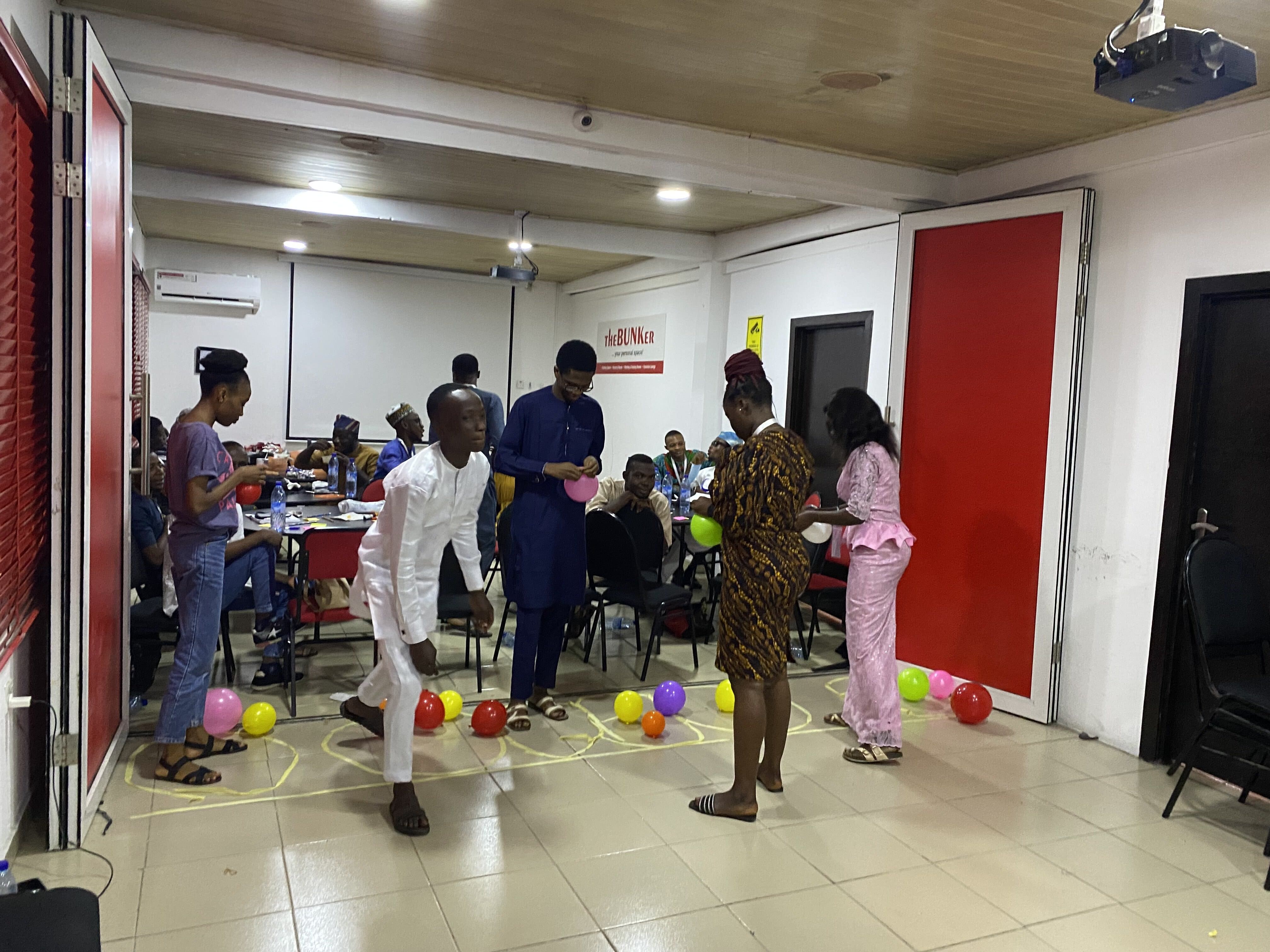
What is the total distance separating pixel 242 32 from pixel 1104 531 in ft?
14.4

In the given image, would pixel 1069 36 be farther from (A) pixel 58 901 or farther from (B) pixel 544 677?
(A) pixel 58 901

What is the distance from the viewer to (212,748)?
3.68 m

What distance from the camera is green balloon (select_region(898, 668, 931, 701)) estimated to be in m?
4.79

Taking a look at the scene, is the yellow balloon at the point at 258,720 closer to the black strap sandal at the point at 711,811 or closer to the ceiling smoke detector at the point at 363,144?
the black strap sandal at the point at 711,811

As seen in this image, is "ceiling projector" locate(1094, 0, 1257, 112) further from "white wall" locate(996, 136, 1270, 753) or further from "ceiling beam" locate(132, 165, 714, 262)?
"ceiling beam" locate(132, 165, 714, 262)

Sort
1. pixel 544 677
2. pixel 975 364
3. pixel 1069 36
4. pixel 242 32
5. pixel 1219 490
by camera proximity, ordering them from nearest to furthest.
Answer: pixel 1069 36, pixel 242 32, pixel 1219 490, pixel 544 677, pixel 975 364

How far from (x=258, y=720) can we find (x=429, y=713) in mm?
698

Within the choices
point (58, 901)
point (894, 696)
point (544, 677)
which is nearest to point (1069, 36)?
point (894, 696)

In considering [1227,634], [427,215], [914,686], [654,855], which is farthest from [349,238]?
[1227,634]

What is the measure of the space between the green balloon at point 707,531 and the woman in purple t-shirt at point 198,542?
165cm

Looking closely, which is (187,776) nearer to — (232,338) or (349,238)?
(349,238)

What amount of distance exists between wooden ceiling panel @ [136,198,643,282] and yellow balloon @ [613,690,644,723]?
15.7 ft

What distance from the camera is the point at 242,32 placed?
3.62 metres

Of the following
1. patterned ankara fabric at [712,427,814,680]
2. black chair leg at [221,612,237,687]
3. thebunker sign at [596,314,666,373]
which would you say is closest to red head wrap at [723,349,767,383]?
patterned ankara fabric at [712,427,814,680]
